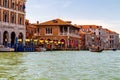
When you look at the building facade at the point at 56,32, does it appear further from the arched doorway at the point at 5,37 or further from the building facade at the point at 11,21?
the arched doorway at the point at 5,37

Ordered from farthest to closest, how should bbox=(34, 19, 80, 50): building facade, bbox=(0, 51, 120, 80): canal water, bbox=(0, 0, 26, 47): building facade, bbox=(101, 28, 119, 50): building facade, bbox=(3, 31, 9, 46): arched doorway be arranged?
bbox=(101, 28, 119, 50): building facade < bbox=(34, 19, 80, 50): building facade < bbox=(3, 31, 9, 46): arched doorway < bbox=(0, 0, 26, 47): building facade < bbox=(0, 51, 120, 80): canal water

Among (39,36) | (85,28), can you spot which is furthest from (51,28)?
(85,28)

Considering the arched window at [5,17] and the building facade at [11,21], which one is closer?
the building facade at [11,21]

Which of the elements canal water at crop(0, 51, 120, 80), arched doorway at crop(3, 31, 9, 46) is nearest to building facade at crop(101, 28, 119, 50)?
arched doorway at crop(3, 31, 9, 46)

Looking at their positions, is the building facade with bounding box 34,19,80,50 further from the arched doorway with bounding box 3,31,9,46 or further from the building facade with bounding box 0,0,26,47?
the arched doorway with bounding box 3,31,9,46

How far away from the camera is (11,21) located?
2274 inches

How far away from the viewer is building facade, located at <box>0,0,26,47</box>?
5503 centimetres

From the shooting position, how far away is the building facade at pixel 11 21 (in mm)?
55031

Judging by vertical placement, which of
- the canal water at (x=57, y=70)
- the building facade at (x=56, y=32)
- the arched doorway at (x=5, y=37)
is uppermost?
the building facade at (x=56, y=32)

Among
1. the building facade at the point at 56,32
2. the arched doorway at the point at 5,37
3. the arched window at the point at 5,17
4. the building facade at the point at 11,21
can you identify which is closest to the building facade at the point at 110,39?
the building facade at the point at 56,32

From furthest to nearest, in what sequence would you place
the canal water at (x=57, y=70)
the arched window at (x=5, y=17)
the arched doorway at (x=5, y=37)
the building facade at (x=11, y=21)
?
1. the arched doorway at (x=5, y=37)
2. the arched window at (x=5, y=17)
3. the building facade at (x=11, y=21)
4. the canal water at (x=57, y=70)

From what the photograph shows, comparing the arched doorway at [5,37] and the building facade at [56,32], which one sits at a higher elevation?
the building facade at [56,32]

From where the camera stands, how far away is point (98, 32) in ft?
481

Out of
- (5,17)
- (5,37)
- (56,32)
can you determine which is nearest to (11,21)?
(5,17)
